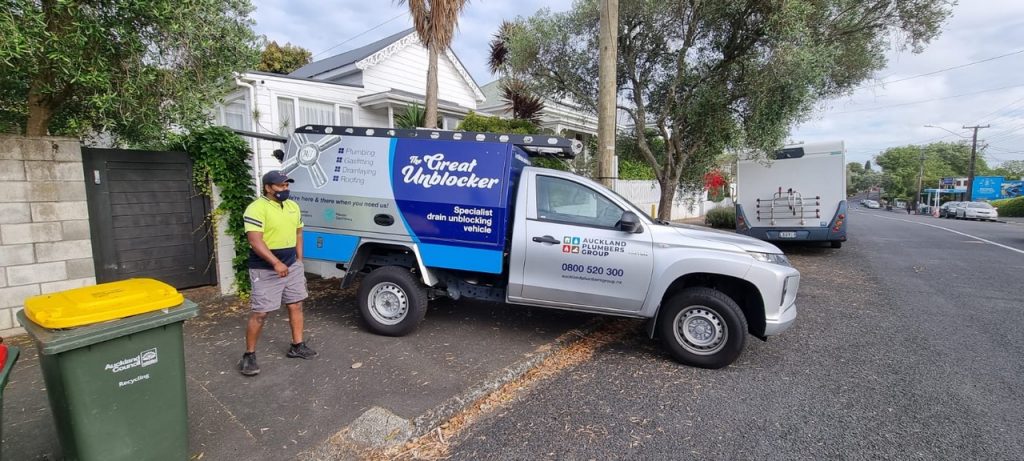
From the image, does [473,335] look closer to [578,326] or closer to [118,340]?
[578,326]

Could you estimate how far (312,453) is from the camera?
2.81 metres

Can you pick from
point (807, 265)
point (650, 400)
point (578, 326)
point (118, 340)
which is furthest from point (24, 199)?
point (807, 265)

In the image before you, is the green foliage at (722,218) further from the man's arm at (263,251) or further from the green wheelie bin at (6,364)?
the green wheelie bin at (6,364)

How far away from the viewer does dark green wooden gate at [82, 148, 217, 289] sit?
5.28m

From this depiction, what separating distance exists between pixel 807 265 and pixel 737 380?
7129 mm

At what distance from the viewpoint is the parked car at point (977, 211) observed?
97.3 ft

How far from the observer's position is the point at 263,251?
3.72 metres

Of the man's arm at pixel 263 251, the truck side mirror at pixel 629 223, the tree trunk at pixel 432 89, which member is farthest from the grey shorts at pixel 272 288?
the tree trunk at pixel 432 89

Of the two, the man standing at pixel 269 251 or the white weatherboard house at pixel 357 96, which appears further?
the white weatherboard house at pixel 357 96

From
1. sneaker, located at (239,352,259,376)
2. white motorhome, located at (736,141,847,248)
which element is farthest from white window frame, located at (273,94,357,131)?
white motorhome, located at (736,141,847,248)

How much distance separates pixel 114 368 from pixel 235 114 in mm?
11237

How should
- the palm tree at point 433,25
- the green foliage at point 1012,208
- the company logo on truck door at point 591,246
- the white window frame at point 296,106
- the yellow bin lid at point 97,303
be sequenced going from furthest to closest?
the green foliage at point 1012,208 < the white window frame at point 296,106 < the palm tree at point 433,25 < the company logo on truck door at point 591,246 < the yellow bin lid at point 97,303

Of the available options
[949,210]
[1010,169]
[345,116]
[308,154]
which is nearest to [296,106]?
[345,116]

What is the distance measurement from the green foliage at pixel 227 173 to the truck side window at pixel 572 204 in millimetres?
4065
